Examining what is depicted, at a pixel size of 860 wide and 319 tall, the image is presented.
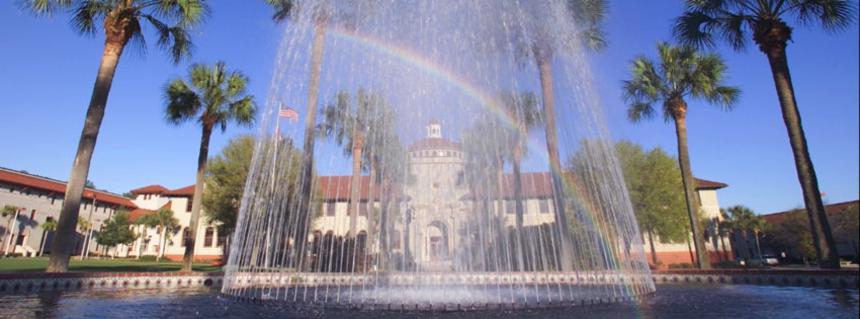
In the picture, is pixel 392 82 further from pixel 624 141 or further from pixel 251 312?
pixel 624 141

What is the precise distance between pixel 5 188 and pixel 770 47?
55981mm

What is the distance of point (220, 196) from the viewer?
95.7 ft

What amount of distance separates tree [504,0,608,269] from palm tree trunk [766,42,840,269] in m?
6.80

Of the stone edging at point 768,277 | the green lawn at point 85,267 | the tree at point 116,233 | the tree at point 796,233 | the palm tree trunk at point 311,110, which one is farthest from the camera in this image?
the tree at point 116,233

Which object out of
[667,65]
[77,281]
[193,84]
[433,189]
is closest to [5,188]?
[193,84]

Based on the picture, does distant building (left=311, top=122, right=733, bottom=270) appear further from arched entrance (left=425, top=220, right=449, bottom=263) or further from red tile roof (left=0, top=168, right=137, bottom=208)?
red tile roof (left=0, top=168, right=137, bottom=208)

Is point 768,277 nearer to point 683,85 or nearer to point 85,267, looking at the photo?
point 683,85

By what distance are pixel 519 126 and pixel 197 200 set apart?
52.2ft

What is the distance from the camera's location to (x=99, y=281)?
1284cm

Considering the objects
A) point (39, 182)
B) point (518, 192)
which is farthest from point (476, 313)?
point (39, 182)

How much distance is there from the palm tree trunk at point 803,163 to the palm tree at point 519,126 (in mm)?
8282

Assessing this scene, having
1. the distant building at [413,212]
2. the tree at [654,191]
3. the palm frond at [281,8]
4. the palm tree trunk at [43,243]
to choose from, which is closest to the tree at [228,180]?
the distant building at [413,212]

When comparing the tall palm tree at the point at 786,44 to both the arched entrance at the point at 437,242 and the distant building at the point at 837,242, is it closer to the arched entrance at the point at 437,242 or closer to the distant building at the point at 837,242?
the distant building at the point at 837,242

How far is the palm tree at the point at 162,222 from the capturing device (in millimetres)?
43125
